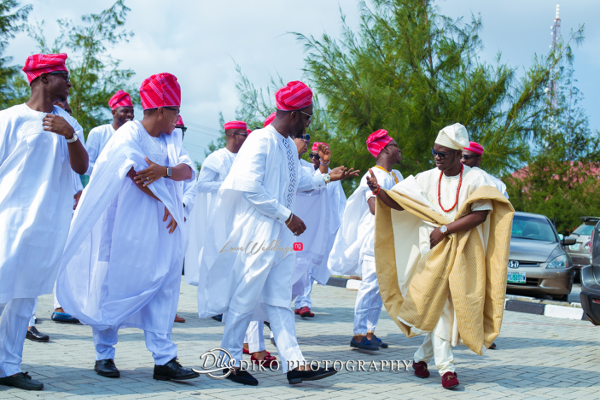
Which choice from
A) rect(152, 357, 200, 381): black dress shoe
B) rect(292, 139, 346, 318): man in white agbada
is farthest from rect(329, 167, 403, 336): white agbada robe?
rect(152, 357, 200, 381): black dress shoe

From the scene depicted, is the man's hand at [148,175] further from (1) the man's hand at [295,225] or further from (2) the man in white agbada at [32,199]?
(1) the man's hand at [295,225]

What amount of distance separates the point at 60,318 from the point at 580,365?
17.8 ft

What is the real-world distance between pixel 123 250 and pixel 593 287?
4398 mm

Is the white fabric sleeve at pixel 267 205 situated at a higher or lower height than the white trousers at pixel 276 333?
higher

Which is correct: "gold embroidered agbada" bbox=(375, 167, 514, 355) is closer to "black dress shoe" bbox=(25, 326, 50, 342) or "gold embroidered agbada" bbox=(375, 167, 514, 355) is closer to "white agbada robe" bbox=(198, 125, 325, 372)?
"white agbada robe" bbox=(198, 125, 325, 372)

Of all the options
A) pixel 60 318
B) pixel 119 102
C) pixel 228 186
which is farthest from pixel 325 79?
pixel 228 186

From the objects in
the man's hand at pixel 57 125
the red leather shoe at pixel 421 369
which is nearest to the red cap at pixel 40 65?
the man's hand at pixel 57 125

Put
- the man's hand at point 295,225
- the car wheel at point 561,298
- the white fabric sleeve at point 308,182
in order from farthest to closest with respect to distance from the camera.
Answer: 1. the car wheel at point 561,298
2. the white fabric sleeve at point 308,182
3. the man's hand at point 295,225

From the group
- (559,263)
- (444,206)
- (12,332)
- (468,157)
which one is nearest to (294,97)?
(444,206)

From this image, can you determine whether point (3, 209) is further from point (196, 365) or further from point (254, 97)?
point (254, 97)

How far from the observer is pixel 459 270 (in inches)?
193

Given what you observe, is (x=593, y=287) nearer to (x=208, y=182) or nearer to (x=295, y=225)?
(x=295, y=225)

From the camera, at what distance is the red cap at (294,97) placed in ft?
15.6

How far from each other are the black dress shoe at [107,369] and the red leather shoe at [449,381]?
2.41 m
